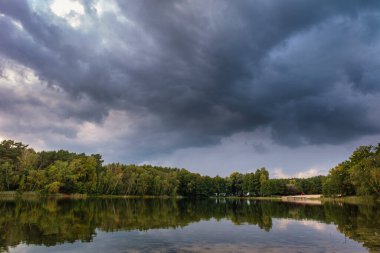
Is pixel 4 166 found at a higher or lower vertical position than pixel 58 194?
higher

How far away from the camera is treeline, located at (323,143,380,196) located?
89.6 m

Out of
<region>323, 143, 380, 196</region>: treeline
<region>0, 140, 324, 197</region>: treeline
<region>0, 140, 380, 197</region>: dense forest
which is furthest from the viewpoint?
<region>0, 140, 324, 197</region>: treeline

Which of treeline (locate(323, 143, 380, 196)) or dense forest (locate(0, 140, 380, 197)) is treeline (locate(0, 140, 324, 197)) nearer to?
dense forest (locate(0, 140, 380, 197))

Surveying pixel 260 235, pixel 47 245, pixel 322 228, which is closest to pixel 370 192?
pixel 322 228

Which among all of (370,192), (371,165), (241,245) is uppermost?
(371,165)

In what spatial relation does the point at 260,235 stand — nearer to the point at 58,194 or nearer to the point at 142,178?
the point at 58,194

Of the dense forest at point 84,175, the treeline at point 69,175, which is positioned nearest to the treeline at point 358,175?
the dense forest at point 84,175

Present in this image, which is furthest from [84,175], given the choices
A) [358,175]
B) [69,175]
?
[358,175]

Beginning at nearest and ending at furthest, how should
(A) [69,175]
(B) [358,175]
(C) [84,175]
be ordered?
(B) [358,175] → (A) [69,175] → (C) [84,175]

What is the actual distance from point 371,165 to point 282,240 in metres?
77.0

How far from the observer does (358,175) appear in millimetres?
94938

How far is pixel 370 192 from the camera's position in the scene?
307ft

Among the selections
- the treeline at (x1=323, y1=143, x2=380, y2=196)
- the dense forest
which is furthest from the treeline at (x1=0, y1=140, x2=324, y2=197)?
the treeline at (x1=323, y1=143, x2=380, y2=196)

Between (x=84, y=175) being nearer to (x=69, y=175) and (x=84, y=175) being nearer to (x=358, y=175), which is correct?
(x=69, y=175)
